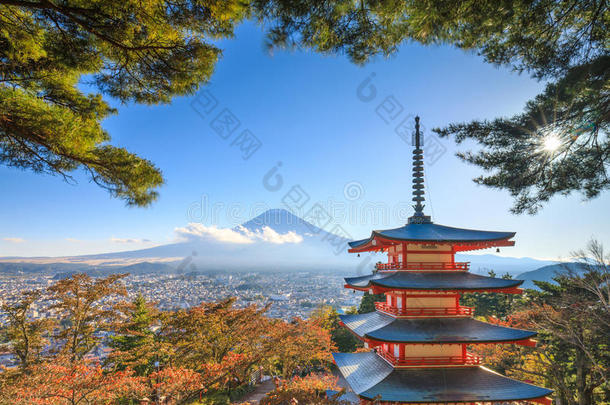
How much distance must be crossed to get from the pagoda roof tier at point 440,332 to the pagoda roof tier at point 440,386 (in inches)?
38.1

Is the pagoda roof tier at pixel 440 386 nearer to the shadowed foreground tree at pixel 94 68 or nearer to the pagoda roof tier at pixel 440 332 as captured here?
the pagoda roof tier at pixel 440 332

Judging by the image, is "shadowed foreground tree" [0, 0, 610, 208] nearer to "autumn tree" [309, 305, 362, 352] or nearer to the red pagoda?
the red pagoda

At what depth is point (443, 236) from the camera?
8.14m

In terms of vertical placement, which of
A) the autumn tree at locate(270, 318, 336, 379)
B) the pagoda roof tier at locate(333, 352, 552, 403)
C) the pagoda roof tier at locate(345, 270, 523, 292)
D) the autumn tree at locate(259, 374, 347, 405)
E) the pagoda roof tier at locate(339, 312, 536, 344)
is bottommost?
the autumn tree at locate(270, 318, 336, 379)

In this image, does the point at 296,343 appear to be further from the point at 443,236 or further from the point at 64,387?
the point at 443,236

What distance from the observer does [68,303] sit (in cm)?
1180

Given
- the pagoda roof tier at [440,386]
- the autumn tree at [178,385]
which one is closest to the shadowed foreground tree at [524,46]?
the pagoda roof tier at [440,386]

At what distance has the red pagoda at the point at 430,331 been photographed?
22.1 feet

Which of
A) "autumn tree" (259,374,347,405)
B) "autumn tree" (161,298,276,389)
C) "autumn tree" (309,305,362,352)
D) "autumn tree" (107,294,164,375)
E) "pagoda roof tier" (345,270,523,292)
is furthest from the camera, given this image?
"autumn tree" (309,305,362,352)

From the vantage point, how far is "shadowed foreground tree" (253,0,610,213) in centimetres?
335

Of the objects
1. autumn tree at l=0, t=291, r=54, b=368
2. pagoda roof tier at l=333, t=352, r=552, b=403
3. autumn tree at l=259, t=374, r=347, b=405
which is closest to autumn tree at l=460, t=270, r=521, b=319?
autumn tree at l=259, t=374, r=347, b=405

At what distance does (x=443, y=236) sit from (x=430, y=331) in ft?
8.43

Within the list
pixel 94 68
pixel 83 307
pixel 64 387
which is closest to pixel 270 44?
pixel 94 68

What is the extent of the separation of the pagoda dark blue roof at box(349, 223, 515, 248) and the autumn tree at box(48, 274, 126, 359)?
38.4 ft
